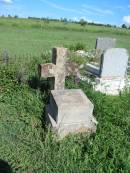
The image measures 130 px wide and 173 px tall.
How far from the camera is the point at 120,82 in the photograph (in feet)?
29.2

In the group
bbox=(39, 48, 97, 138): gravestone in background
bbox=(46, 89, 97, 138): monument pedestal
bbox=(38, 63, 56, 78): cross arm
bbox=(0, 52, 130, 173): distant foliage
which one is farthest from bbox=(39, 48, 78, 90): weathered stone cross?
bbox=(46, 89, 97, 138): monument pedestal

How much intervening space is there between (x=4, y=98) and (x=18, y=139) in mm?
1951

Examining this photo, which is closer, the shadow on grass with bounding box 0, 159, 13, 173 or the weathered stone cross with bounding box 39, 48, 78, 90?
the shadow on grass with bounding box 0, 159, 13, 173

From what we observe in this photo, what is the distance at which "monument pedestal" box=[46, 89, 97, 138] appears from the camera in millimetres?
5188

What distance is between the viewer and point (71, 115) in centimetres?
527

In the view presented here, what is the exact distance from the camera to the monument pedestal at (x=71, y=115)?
17.0 feet

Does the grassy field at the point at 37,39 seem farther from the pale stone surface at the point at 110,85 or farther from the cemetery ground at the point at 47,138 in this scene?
the cemetery ground at the point at 47,138

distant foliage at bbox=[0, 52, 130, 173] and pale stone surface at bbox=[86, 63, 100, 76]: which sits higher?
pale stone surface at bbox=[86, 63, 100, 76]

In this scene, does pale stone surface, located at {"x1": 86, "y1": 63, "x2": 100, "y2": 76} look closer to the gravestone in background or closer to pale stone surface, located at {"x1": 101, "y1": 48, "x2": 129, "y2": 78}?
pale stone surface, located at {"x1": 101, "y1": 48, "x2": 129, "y2": 78}

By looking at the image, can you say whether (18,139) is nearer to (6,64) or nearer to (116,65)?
(6,64)

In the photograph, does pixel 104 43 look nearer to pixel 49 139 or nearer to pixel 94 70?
pixel 94 70

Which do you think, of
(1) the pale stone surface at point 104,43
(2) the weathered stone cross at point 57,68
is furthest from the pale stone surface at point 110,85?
(1) the pale stone surface at point 104,43

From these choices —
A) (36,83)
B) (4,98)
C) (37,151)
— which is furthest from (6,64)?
(37,151)

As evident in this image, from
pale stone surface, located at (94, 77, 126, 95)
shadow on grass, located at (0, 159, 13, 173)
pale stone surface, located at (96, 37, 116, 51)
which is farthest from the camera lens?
pale stone surface, located at (96, 37, 116, 51)
